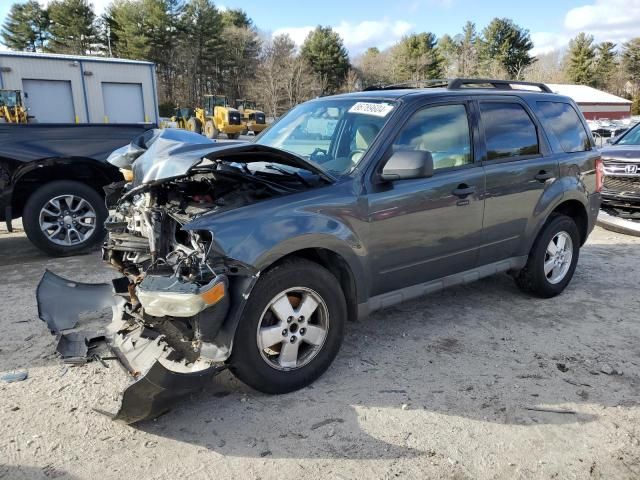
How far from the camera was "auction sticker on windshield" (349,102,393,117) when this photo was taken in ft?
12.4

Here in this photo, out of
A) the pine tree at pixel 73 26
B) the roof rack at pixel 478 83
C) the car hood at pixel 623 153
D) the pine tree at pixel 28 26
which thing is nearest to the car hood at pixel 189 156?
the roof rack at pixel 478 83

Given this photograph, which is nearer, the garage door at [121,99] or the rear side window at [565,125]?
the rear side window at [565,125]

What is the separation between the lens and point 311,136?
4.13 meters

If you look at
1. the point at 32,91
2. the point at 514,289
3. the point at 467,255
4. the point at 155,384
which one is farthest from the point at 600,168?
the point at 32,91

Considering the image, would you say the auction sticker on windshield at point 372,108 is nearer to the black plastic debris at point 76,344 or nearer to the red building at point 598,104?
the black plastic debris at point 76,344

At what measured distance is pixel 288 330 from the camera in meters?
3.16

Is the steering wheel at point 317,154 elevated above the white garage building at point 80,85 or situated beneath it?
situated beneath

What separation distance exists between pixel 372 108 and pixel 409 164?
78 cm

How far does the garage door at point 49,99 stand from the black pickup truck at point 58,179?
64.2 ft

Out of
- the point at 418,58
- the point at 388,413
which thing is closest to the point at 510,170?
the point at 388,413

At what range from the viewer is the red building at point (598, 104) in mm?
51969

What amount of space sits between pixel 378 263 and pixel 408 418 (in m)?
1.05

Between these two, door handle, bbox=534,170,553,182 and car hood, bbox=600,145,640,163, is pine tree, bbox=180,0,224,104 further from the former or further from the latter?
door handle, bbox=534,170,553,182

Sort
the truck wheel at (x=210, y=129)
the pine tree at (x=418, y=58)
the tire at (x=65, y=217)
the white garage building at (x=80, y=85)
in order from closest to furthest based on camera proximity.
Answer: the tire at (x=65, y=217) < the white garage building at (x=80, y=85) < the truck wheel at (x=210, y=129) < the pine tree at (x=418, y=58)
